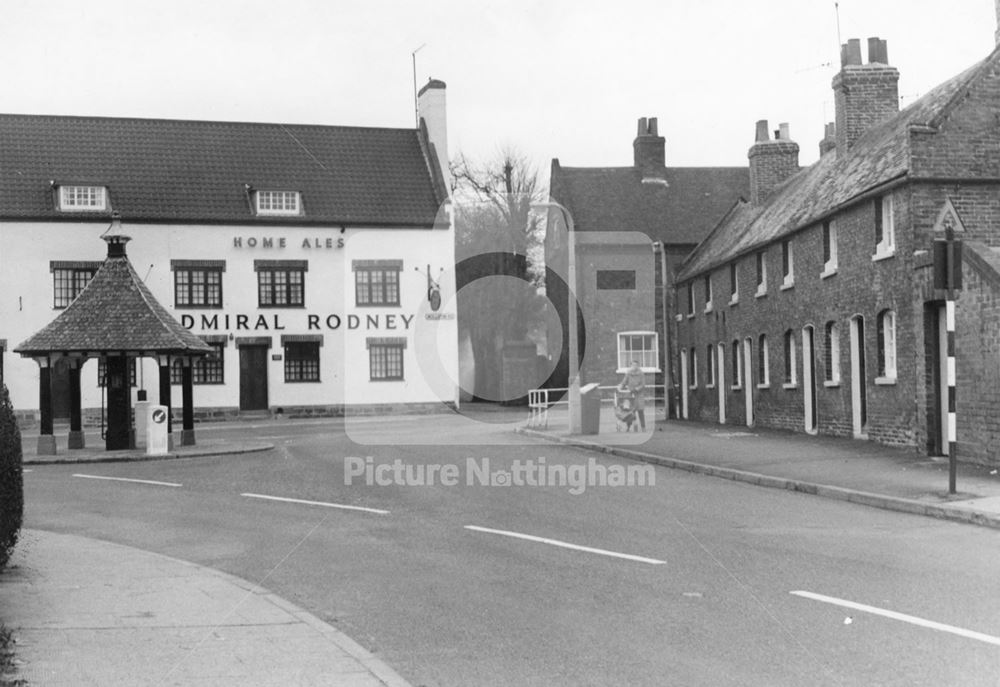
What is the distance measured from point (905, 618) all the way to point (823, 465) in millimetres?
11654

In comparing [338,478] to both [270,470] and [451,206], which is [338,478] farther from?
[451,206]

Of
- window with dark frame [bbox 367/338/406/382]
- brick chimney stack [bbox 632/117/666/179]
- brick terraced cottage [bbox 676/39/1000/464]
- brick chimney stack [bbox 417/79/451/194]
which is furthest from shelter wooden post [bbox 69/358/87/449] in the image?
brick chimney stack [bbox 632/117/666/179]

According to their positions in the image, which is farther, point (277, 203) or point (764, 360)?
point (277, 203)

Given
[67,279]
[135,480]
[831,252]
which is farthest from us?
[67,279]

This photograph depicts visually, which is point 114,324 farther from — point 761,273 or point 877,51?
point 877,51

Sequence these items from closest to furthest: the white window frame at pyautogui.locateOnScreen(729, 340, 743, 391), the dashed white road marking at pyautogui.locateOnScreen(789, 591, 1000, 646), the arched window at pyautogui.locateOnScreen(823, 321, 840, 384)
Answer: the dashed white road marking at pyautogui.locateOnScreen(789, 591, 1000, 646) < the arched window at pyautogui.locateOnScreen(823, 321, 840, 384) < the white window frame at pyautogui.locateOnScreen(729, 340, 743, 391)

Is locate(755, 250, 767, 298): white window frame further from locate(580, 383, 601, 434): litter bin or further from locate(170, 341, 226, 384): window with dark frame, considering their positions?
locate(170, 341, 226, 384): window with dark frame

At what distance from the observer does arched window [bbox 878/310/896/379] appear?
22.8m

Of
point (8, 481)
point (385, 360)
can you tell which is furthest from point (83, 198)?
point (8, 481)

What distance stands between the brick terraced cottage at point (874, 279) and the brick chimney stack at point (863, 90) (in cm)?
3

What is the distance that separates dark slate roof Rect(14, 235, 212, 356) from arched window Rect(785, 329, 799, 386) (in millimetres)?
14712

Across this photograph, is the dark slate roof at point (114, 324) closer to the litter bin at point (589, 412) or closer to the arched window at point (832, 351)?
the litter bin at point (589, 412)

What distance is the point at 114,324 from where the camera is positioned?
27.4 m

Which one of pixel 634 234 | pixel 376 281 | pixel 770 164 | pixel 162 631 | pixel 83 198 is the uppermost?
pixel 83 198
